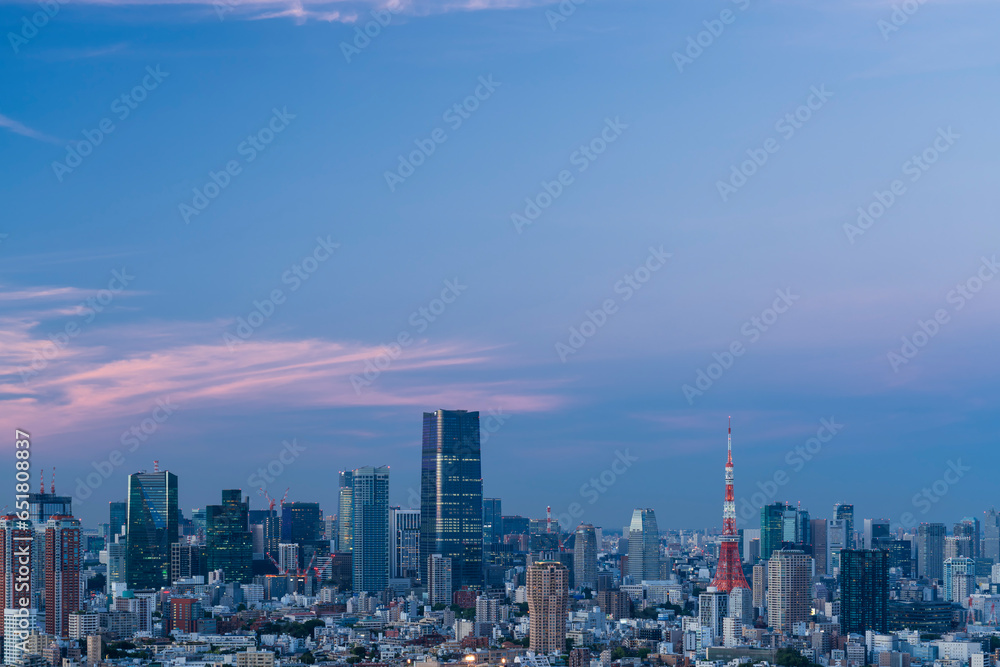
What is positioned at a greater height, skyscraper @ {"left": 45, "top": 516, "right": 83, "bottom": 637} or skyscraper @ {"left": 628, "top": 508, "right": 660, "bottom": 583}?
skyscraper @ {"left": 45, "top": 516, "right": 83, "bottom": 637}

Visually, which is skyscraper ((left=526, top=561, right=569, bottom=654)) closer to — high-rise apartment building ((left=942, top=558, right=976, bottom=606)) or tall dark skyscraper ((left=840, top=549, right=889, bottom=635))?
tall dark skyscraper ((left=840, top=549, right=889, bottom=635))

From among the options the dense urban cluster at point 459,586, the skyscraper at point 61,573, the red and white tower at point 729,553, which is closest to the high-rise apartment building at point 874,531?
the dense urban cluster at point 459,586

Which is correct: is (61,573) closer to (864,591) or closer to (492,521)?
(864,591)

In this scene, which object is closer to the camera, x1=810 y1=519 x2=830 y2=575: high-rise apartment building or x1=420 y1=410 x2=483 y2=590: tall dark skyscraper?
x1=810 y1=519 x2=830 y2=575: high-rise apartment building

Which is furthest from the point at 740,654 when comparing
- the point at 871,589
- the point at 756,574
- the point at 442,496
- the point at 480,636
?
the point at 442,496

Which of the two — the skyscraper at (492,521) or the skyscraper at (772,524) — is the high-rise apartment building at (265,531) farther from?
the skyscraper at (772,524)

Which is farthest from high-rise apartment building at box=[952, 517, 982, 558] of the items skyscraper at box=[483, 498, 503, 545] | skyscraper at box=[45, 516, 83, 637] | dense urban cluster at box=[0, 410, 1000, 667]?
skyscraper at box=[45, 516, 83, 637]

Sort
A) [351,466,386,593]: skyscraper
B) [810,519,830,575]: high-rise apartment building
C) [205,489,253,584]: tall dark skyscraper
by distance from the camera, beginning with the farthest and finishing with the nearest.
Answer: [810,519,830,575]: high-rise apartment building, [351,466,386,593]: skyscraper, [205,489,253,584]: tall dark skyscraper
